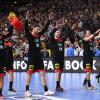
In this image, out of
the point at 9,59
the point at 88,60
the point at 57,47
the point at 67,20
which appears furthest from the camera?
the point at 67,20

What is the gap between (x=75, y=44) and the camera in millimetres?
22172

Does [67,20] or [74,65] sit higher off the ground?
[67,20]

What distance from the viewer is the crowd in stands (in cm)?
2208

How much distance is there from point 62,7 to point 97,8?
2639mm

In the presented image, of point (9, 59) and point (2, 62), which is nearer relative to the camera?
point (2, 62)

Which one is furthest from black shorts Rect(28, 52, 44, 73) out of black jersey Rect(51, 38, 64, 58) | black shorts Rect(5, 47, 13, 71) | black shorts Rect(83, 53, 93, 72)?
black shorts Rect(83, 53, 93, 72)

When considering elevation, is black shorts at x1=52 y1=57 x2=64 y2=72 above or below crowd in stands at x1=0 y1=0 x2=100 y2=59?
below

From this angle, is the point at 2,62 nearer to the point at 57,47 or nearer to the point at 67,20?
the point at 57,47

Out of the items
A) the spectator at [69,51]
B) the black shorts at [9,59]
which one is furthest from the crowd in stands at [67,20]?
the black shorts at [9,59]

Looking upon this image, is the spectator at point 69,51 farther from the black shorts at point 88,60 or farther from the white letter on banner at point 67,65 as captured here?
the black shorts at point 88,60

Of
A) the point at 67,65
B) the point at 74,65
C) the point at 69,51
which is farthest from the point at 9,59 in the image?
the point at 69,51

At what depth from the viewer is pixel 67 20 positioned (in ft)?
89.1

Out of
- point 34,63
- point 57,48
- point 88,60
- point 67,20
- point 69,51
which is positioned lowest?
point 34,63

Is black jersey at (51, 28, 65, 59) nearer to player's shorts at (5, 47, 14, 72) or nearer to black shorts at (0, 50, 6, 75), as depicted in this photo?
player's shorts at (5, 47, 14, 72)
